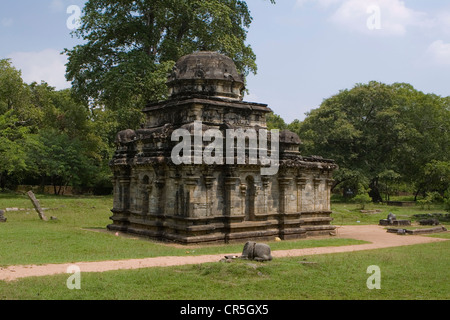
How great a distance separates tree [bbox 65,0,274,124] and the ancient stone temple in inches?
299

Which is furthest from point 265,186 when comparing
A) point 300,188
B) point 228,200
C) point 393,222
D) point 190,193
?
point 393,222

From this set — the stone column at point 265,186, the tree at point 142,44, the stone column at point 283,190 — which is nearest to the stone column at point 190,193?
the stone column at point 265,186

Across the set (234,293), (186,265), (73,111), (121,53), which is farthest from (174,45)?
(234,293)

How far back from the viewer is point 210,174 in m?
16.8

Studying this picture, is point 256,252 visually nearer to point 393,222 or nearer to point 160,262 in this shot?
point 160,262

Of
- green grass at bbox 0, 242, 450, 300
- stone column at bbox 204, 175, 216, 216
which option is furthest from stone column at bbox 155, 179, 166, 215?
→ green grass at bbox 0, 242, 450, 300

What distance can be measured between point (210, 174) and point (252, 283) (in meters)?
7.40

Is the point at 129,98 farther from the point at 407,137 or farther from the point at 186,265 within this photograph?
the point at 407,137

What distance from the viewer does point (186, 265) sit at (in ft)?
38.6

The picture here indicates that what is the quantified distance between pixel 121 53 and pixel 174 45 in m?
3.35

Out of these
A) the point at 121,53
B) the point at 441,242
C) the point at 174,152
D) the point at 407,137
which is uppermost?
the point at 121,53

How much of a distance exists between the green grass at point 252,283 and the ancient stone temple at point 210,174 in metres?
5.19

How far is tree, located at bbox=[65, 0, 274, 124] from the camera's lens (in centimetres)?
2739

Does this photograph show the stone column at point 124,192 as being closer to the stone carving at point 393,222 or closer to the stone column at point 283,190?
the stone column at point 283,190
